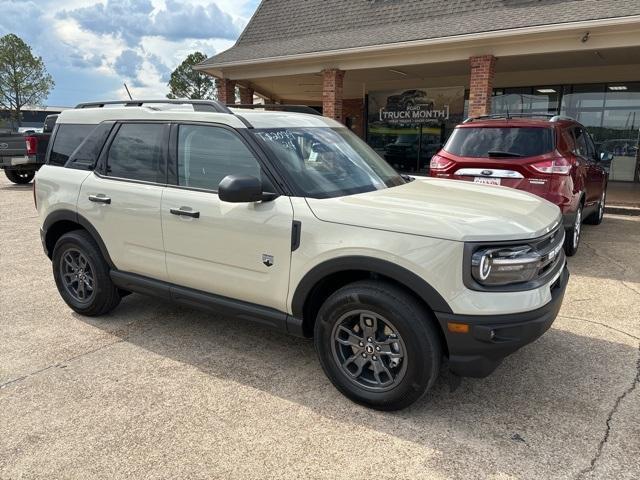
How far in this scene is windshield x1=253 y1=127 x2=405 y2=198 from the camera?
3.32 meters

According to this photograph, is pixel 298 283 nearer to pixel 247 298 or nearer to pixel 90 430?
pixel 247 298

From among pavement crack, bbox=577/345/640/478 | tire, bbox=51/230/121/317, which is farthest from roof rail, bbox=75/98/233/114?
pavement crack, bbox=577/345/640/478

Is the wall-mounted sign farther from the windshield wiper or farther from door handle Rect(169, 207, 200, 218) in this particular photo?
door handle Rect(169, 207, 200, 218)

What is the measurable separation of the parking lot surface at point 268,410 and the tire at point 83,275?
0.53 feet

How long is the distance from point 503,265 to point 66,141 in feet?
12.8

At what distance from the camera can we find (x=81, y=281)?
4516mm

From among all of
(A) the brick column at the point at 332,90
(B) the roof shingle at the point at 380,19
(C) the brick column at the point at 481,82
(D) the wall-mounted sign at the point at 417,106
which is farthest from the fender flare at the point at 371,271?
(D) the wall-mounted sign at the point at 417,106

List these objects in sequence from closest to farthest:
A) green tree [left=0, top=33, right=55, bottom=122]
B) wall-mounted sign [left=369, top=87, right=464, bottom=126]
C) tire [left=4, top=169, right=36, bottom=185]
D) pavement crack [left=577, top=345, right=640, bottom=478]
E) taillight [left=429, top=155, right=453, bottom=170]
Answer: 1. pavement crack [left=577, top=345, right=640, bottom=478]
2. taillight [left=429, top=155, right=453, bottom=170]
3. tire [left=4, top=169, right=36, bottom=185]
4. wall-mounted sign [left=369, top=87, right=464, bottom=126]
5. green tree [left=0, top=33, right=55, bottom=122]

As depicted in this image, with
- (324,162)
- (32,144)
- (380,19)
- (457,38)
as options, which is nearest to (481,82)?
(457,38)

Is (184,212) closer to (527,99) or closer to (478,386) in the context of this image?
(478,386)

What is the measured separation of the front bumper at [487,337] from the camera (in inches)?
104

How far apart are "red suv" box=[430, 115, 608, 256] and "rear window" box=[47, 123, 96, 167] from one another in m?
4.16

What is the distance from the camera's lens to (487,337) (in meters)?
2.64

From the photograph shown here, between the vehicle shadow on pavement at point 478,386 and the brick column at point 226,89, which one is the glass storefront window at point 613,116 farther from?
the vehicle shadow on pavement at point 478,386
